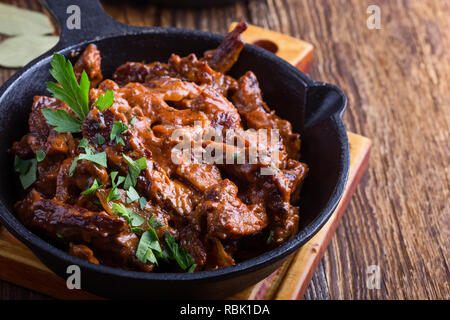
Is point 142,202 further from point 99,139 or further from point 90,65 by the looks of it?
point 90,65

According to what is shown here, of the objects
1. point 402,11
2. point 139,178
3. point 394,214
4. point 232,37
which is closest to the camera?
point 139,178

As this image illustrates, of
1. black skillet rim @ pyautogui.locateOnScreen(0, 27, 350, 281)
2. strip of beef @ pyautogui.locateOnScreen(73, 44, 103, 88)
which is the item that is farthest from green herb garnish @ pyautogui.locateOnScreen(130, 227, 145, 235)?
strip of beef @ pyautogui.locateOnScreen(73, 44, 103, 88)

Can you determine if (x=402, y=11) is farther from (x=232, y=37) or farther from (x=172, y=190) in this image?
(x=172, y=190)

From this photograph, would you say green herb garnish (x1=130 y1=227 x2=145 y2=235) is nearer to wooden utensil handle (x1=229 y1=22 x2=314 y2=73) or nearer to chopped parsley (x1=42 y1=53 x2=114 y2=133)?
chopped parsley (x1=42 y1=53 x2=114 y2=133)

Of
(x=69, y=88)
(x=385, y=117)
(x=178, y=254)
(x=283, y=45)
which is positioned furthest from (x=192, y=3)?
(x=178, y=254)

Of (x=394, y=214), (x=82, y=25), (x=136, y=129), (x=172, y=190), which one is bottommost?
(x=394, y=214)

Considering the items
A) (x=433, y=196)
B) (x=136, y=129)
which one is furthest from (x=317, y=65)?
(x=136, y=129)
